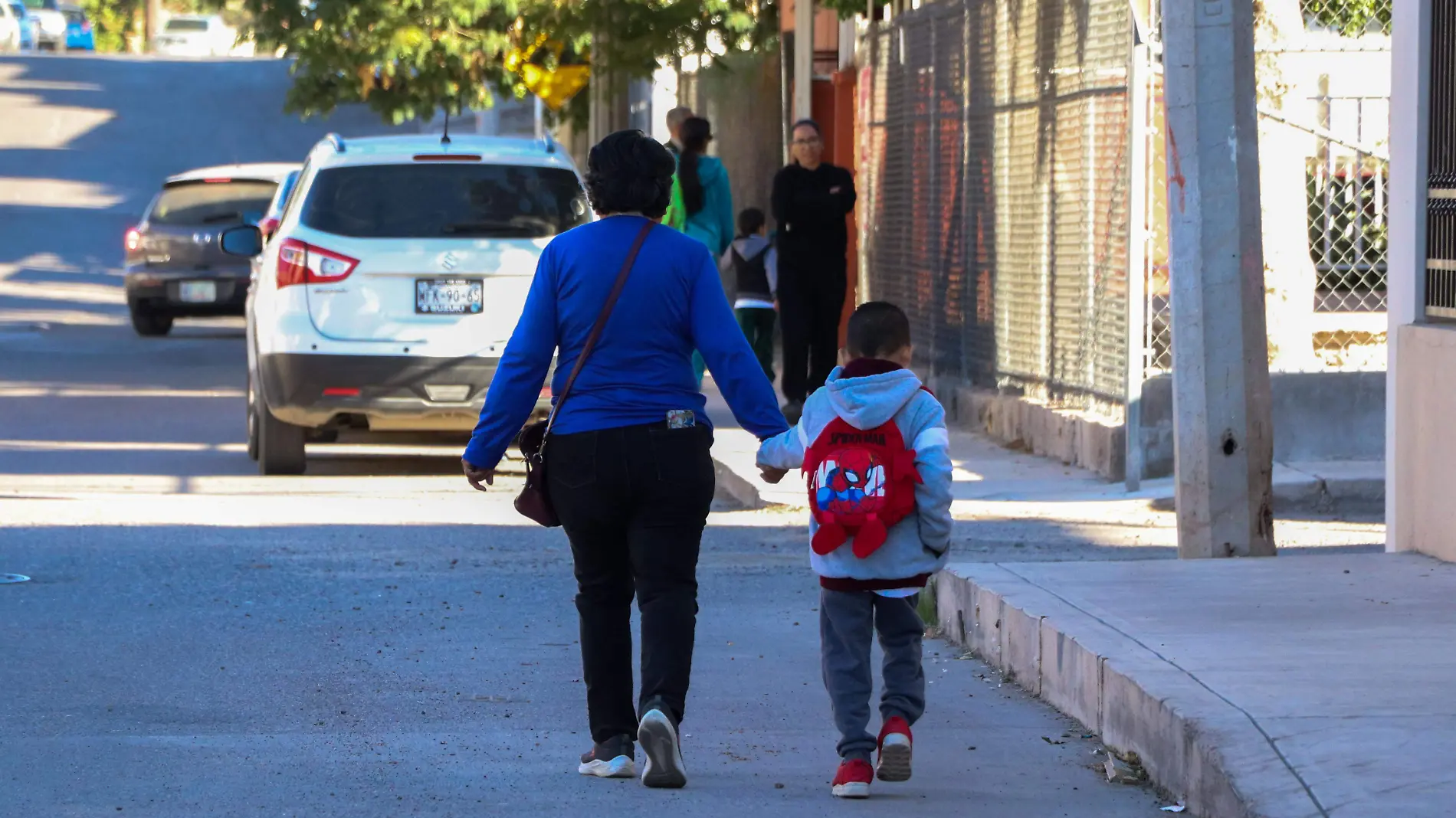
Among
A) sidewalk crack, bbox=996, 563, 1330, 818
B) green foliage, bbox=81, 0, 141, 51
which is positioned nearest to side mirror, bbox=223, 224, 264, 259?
sidewalk crack, bbox=996, 563, 1330, 818

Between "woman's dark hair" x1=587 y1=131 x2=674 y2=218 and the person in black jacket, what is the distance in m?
8.35

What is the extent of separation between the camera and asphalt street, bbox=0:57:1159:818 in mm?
5551

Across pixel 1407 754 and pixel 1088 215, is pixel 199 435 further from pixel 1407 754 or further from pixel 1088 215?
pixel 1407 754

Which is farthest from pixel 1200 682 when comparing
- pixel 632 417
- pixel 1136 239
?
pixel 1136 239

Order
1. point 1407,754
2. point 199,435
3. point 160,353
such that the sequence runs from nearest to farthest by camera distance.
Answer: point 1407,754, point 199,435, point 160,353

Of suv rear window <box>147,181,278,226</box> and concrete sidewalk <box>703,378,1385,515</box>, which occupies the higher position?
suv rear window <box>147,181,278,226</box>

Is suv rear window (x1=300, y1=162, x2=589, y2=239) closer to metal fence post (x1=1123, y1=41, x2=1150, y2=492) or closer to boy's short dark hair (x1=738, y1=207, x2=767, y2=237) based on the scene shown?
boy's short dark hair (x1=738, y1=207, x2=767, y2=237)

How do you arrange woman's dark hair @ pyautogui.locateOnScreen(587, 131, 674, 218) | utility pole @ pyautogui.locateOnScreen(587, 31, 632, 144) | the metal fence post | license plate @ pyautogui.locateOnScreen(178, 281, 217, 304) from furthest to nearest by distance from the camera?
license plate @ pyautogui.locateOnScreen(178, 281, 217, 304)
utility pole @ pyautogui.locateOnScreen(587, 31, 632, 144)
the metal fence post
woman's dark hair @ pyautogui.locateOnScreen(587, 131, 674, 218)

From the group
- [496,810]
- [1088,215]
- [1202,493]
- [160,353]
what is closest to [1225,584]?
[1202,493]

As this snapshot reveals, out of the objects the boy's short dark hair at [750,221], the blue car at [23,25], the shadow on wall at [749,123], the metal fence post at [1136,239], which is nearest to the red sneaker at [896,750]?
the metal fence post at [1136,239]

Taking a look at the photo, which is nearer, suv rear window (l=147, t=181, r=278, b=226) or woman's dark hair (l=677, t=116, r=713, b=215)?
woman's dark hair (l=677, t=116, r=713, b=215)

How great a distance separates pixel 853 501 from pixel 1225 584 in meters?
2.48

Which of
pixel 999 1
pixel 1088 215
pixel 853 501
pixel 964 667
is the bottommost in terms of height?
pixel 964 667

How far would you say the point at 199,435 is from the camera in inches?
596
